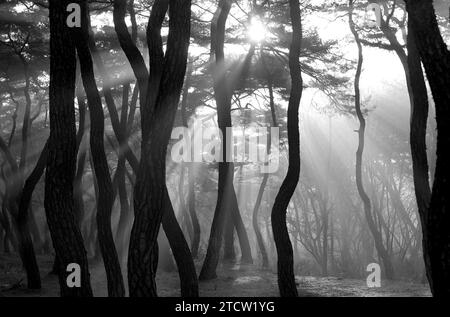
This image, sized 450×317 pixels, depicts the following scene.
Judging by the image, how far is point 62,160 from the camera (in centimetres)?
691

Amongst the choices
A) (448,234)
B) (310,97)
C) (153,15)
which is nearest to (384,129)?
(310,97)

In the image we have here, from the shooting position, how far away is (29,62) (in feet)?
56.0

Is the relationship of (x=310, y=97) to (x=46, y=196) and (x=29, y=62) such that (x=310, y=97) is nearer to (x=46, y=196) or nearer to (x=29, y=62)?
(x=29, y=62)

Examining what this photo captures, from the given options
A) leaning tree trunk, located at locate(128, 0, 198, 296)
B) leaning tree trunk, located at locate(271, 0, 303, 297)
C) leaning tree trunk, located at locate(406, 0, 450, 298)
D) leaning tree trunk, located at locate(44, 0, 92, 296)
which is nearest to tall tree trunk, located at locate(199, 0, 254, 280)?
leaning tree trunk, located at locate(271, 0, 303, 297)

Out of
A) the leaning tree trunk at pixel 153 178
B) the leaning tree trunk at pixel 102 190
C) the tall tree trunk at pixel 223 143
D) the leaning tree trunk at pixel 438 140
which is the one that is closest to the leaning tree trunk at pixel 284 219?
the leaning tree trunk at pixel 102 190

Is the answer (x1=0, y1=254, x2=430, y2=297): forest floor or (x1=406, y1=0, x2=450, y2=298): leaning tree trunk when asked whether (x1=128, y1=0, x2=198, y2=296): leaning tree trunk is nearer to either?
(x1=406, y1=0, x2=450, y2=298): leaning tree trunk

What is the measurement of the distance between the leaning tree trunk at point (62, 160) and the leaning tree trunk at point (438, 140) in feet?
13.6

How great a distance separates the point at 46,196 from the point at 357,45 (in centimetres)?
1114

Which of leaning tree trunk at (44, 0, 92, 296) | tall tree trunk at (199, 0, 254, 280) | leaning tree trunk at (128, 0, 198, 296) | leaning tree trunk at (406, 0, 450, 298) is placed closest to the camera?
leaning tree trunk at (406, 0, 450, 298)

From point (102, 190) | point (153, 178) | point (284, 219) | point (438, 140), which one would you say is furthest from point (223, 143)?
point (438, 140)

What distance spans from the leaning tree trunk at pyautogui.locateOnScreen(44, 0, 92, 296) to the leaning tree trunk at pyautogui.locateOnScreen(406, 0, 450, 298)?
4160 mm

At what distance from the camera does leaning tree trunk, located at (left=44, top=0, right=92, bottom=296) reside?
685cm

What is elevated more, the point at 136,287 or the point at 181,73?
the point at 181,73

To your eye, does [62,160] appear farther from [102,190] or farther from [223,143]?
[223,143]
